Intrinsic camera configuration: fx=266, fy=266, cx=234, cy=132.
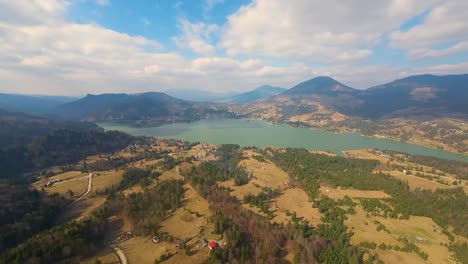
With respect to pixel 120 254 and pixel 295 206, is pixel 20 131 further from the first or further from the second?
pixel 295 206

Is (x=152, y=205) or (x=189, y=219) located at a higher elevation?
(x=152, y=205)

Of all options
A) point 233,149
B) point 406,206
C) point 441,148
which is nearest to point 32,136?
point 233,149

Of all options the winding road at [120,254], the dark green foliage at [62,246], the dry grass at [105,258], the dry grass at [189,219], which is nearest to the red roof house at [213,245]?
the dry grass at [189,219]

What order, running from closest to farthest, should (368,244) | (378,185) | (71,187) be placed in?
1. (368,244)
2. (71,187)
3. (378,185)

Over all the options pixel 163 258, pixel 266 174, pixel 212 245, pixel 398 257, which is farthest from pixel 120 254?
pixel 266 174

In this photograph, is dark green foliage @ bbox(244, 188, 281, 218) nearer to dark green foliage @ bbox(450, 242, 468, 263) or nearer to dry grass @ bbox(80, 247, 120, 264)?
dry grass @ bbox(80, 247, 120, 264)

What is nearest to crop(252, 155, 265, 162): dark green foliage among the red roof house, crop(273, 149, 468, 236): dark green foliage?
crop(273, 149, 468, 236): dark green foliage

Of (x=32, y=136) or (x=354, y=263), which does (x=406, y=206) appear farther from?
(x=32, y=136)

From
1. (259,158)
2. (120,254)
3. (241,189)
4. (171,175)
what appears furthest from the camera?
(259,158)
